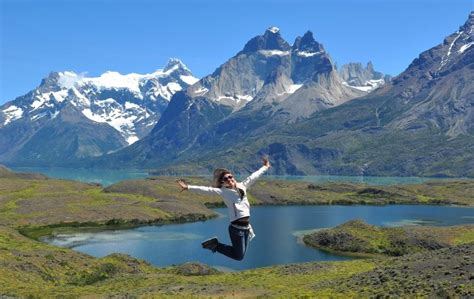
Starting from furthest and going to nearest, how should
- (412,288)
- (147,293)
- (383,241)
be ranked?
(383,241) < (147,293) < (412,288)

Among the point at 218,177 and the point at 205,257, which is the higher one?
the point at 218,177

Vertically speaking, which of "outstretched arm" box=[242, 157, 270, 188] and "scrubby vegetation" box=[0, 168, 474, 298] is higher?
"outstretched arm" box=[242, 157, 270, 188]

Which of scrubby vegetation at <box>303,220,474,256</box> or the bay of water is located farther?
scrubby vegetation at <box>303,220,474,256</box>

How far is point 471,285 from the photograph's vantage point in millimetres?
36531

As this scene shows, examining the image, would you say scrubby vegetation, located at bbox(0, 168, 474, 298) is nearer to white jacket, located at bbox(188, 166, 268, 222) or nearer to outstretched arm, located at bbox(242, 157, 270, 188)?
outstretched arm, located at bbox(242, 157, 270, 188)

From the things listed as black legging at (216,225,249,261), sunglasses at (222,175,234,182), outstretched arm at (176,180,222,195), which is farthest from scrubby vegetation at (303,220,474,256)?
outstretched arm at (176,180,222,195)

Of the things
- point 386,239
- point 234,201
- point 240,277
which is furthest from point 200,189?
point 386,239

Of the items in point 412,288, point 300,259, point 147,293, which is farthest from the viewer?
point 300,259

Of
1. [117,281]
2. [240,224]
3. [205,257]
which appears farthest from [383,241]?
[240,224]

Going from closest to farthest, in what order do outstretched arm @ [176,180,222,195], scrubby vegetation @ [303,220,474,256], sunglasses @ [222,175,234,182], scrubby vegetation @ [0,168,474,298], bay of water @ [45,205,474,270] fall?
outstretched arm @ [176,180,222,195] < sunglasses @ [222,175,234,182] < scrubby vegetation @ [0,168,474,298] < bay of water @ [45,205,474,270] < scrubby vegetation @ [303,220,474,256]

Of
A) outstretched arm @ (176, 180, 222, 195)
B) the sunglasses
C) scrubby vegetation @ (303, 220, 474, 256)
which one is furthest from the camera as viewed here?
scrubby vegetation @ (303, 220, 474, 256)

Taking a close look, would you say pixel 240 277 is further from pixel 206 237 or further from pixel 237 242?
pixel 206 237

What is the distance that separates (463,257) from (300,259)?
72.3 meters

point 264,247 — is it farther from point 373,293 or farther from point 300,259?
point 373,293
